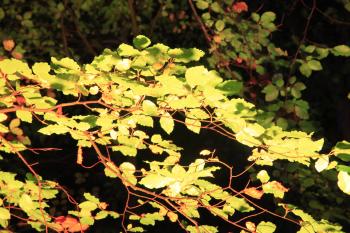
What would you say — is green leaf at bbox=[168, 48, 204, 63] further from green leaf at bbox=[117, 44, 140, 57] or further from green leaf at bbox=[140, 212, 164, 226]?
green leaf at bbox=[140, 212, 164, 226]

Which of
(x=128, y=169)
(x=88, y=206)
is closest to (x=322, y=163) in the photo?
(x=128, y=169)

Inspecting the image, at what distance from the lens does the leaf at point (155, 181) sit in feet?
5.39

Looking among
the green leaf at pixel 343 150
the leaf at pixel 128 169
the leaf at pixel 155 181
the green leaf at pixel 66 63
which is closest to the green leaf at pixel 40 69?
the green leaf at pixel 66 63

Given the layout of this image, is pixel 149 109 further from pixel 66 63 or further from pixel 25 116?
pixel 25 116

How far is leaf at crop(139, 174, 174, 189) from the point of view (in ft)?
5.39

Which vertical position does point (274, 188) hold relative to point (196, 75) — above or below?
below

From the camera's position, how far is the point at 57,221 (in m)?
2.54

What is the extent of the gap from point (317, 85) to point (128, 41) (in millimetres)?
3062

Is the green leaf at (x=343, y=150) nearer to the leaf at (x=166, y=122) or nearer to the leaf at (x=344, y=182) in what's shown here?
the leaf at (x=344, y=182)

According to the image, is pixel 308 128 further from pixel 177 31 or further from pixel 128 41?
pixel 177 31

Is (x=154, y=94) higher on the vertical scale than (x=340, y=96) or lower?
higher

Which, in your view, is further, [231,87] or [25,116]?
[25,116]

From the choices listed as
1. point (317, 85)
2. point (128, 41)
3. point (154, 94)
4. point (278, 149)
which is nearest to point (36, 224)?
point (154, 94)

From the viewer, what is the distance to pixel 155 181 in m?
1.67
